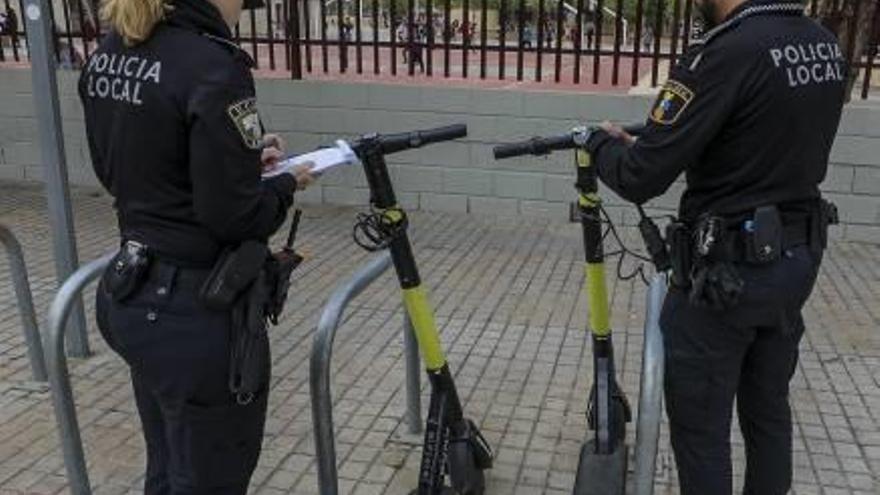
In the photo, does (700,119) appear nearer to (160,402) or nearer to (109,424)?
(160,402)

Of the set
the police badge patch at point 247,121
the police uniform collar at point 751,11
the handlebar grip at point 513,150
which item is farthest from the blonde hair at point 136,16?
the police uniform collar at point 751,11

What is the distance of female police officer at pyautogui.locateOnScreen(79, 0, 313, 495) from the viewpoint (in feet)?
6.40

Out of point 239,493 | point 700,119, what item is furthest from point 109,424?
point 700,119

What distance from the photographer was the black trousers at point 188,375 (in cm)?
211

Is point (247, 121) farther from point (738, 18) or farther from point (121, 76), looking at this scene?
point (738, 18)

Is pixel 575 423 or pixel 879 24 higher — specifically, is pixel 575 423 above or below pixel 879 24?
below

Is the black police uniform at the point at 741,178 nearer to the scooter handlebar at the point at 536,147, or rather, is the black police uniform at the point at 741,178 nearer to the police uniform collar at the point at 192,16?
the scooter handlebar at the point at 536,147

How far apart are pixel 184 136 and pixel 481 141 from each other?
4.82m

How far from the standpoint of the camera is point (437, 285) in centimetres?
544

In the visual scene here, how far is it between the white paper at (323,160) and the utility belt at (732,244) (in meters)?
0.92

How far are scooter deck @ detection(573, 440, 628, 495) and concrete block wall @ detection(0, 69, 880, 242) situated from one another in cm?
344

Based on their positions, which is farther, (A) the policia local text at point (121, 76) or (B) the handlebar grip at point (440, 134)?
(B) the handlebar grip at point (440, 134)

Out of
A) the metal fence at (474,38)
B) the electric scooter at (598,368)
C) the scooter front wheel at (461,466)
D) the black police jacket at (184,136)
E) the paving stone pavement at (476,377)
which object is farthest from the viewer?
the metal fence at (474,38)

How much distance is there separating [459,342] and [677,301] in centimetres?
218
